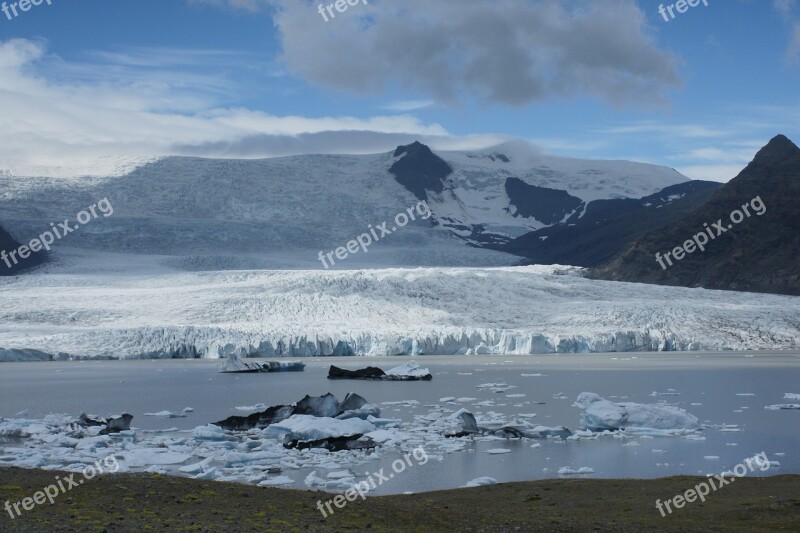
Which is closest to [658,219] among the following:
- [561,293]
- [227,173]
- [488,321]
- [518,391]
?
[227,173]

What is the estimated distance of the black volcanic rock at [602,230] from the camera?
114625 millimetres

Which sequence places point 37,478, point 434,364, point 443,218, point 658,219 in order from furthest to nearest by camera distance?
1. point 443,218
2. point 658,219
3. point 434,364
4. point 37,478

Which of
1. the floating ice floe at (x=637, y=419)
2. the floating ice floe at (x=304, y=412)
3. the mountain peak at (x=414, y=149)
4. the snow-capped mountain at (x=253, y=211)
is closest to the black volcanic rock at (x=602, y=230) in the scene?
the snow-capped mountain at (x=253, y=211)

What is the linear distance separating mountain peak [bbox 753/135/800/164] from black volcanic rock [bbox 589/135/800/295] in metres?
0.35

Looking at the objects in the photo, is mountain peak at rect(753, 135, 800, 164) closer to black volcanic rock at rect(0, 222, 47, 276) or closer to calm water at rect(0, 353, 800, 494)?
calm water at rect(0, 353, 800, 494)

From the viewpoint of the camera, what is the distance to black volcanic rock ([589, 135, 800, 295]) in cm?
6650

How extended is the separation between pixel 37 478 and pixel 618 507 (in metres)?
6.41

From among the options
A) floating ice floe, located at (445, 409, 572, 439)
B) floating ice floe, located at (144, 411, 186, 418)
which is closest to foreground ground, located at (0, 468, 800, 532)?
floating ice floe, located at (445, 409, 572, 439)

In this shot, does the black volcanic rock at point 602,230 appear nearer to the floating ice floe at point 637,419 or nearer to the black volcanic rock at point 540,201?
the black volcanic rock at point 540,201

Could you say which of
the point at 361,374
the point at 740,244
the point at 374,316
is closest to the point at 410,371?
the point at 361,374

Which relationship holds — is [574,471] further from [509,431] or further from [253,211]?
[253,211]

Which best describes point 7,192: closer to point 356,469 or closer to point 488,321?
point 488,321

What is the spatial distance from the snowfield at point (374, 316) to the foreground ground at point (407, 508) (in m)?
27.5

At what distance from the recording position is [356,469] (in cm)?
1146
